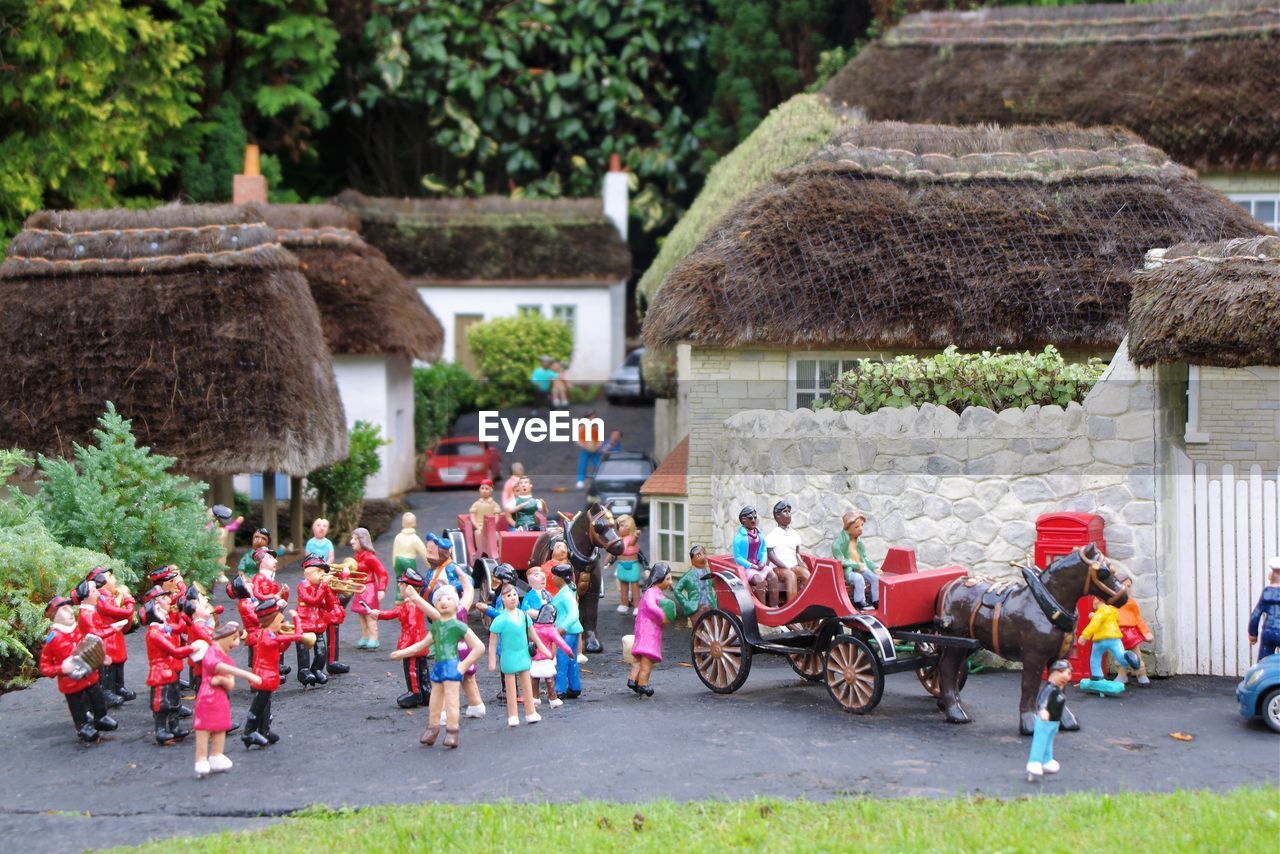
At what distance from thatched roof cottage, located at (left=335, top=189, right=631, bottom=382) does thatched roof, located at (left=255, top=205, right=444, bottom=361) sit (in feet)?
23.1

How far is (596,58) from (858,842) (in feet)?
101

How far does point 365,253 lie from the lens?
2612 cm

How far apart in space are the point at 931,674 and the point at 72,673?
21.1ft

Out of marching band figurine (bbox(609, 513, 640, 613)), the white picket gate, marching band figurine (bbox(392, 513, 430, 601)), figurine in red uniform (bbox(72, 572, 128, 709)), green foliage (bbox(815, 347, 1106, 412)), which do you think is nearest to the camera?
figurine in red uniform (bbox(72, 572, 128, 709))

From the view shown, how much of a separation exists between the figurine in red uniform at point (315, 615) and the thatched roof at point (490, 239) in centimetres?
2126

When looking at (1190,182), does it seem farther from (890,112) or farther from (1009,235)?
(890,112)

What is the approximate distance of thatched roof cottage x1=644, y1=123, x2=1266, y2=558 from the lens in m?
16.0

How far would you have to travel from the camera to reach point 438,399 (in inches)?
1192

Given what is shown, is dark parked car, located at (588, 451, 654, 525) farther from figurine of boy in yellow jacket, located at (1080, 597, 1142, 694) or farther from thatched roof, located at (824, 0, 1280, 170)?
figurine of boy in yellow jacket, located at (1080, 597, 1142, 694)

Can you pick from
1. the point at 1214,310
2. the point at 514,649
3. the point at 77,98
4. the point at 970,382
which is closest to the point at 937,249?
the point at 970,382

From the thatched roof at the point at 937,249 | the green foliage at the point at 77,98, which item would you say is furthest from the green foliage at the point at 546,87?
the thatched roof at the point at 937,249

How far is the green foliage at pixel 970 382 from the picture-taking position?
13.4m

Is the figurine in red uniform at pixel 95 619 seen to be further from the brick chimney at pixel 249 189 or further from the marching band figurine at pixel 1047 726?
the brick chimney at pixel 249 189

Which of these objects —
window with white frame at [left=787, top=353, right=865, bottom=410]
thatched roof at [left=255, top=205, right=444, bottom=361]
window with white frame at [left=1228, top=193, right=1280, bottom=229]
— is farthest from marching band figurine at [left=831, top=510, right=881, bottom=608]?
thatched roof at [left=255, top=205, right=444, bottom=361]
